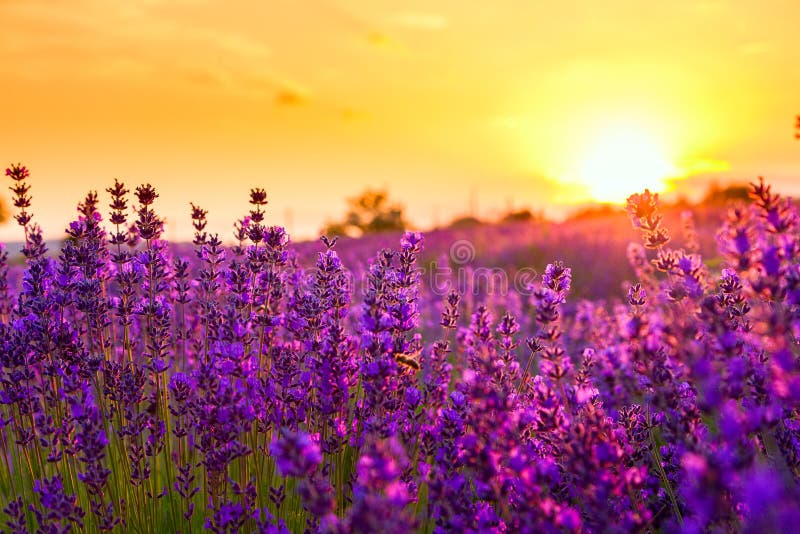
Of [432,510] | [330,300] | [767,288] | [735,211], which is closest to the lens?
[767,288]

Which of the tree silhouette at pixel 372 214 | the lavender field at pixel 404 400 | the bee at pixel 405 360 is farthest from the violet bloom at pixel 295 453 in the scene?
the tree silhouette at pixel 372 214

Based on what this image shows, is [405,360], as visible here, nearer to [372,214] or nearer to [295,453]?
[295,453]

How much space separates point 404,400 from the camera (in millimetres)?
3342

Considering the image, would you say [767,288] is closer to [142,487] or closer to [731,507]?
[731,507]

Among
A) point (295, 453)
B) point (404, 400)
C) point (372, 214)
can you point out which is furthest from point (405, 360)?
point (372, 214)

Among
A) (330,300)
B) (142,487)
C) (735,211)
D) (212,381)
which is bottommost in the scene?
(142,487)

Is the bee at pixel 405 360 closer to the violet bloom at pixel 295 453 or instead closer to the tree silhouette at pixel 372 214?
the violet bloom at pixel 295 453

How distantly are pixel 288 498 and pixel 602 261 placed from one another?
13468mm

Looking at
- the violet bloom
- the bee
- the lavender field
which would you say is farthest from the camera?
the bee

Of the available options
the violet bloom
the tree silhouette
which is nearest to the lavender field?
the violet bloom

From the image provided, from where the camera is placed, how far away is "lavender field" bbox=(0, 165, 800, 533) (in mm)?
2137

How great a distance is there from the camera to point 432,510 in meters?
2.84

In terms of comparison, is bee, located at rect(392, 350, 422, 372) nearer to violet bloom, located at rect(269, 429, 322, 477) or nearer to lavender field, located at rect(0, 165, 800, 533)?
lavender field, located at rect(0, 165, 800, 533)

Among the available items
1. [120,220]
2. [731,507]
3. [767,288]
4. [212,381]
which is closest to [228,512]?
[212,381]
